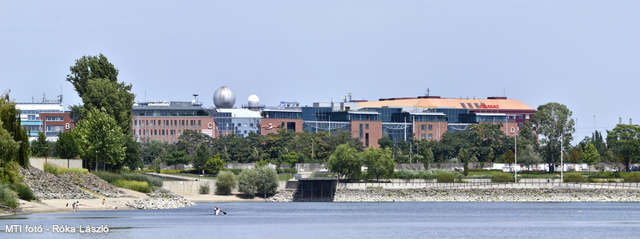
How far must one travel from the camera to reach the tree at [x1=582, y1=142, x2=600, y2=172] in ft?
589

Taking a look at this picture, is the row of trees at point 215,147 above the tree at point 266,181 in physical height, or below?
above

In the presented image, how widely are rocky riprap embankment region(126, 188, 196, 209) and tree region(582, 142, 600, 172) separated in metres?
80.5

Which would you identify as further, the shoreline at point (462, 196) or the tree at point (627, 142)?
the tree at point (627, 142)

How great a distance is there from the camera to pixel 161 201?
11781 centimetres

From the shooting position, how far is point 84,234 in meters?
73.0

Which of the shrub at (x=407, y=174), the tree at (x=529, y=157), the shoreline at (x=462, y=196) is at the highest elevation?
the tree at (x=529, y=157)

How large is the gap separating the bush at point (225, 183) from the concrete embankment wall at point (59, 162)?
92.6 feet

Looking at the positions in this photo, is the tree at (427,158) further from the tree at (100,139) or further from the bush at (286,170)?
the tree at (100,139)

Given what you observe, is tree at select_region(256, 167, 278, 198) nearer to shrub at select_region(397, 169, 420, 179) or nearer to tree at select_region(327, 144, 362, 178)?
tree at select_region(327, 144, 362, 178)

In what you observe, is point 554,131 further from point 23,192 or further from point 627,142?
point 23,192

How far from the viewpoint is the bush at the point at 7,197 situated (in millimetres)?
84875

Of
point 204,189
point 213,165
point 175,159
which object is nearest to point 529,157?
point 213,165

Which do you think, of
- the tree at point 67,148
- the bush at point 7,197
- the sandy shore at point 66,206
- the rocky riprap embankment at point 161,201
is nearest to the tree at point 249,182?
the rocky riprap embankment at point 161,201

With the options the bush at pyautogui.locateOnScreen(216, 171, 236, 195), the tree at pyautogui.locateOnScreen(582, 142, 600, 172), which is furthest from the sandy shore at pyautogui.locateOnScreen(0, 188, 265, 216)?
the tree at pyautogui.locateOnScreen(582, 142, 600, 172)
